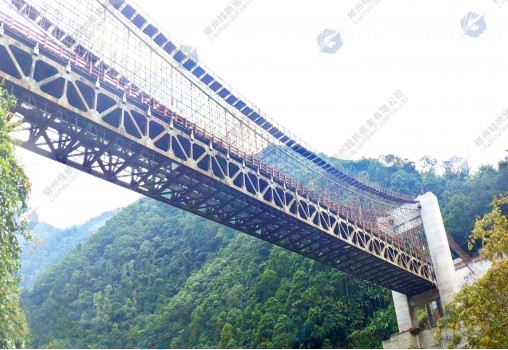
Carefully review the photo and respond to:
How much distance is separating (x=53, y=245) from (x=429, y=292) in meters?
115

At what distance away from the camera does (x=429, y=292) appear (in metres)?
35.9

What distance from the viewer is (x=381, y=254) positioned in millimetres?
29969

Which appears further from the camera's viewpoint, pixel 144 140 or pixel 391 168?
pixel 391 168

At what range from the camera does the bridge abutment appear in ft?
111

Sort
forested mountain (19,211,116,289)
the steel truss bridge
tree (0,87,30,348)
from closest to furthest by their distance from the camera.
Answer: tree (0,87,30,348) < the steel truss bridge < forested mountain (19,211,116,289)

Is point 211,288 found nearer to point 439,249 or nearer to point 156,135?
point 439,249

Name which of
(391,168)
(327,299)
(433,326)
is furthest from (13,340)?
(391,168)

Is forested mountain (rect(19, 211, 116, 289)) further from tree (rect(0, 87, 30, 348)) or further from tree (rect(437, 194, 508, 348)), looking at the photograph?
tree (rect(437, 194, 508, 348))

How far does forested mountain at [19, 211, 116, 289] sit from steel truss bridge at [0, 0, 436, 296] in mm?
81922

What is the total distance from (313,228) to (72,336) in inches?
1845

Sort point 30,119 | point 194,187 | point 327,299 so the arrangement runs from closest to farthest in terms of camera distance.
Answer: point 30,119 < point 194,187 < point 327,299

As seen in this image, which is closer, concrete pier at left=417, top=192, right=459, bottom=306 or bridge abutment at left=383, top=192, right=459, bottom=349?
bridge abutment at left=383, top=192, right=459, bottom=349

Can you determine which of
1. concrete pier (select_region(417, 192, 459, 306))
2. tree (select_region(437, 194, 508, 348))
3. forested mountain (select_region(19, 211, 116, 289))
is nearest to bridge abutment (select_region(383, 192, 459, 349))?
concrete pier (select_region(417, 192, 459, 306))

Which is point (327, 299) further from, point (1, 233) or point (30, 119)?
point (1, 233)
